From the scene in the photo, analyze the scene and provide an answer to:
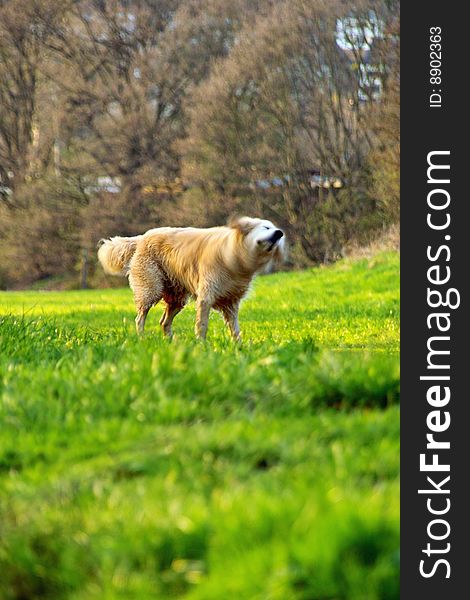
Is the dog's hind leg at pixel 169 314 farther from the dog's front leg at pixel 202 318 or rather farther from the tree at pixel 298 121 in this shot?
the tree at pixel 298 121

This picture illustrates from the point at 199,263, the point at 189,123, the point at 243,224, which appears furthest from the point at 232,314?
the point at 189,123

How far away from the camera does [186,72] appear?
38750 millimetres

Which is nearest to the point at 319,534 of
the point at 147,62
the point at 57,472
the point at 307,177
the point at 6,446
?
the point at 57,472

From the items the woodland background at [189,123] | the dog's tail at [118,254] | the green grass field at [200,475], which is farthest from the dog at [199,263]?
the woodland background at [189,123]

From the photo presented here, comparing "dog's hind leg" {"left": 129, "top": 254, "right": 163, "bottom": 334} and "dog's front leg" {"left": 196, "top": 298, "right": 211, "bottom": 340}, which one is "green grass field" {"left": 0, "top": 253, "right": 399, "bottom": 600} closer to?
"dog's front leg" {"left": 196, "top": 298, "right": 211, "bottom": 340}

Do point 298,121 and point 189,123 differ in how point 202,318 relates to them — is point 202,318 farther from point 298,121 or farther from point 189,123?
point 189,123

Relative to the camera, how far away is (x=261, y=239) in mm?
10203

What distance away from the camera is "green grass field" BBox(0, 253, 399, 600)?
3.58 metres

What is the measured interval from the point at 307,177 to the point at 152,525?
31.2 meters

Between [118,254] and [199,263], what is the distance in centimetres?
200

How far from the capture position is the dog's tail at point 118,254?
41.7 ft

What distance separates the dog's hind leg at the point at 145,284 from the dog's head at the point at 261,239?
1746 mm

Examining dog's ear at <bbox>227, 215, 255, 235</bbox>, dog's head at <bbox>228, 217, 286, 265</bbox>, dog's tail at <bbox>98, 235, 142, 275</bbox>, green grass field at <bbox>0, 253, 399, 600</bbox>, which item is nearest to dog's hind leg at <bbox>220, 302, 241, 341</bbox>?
dog's head at <bbox>228, 217, 286, 265</bbox>

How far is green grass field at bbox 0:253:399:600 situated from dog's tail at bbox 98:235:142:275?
5.56 metres
